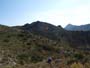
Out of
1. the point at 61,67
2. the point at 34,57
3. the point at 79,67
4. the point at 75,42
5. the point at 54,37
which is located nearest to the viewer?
the point at 79,67

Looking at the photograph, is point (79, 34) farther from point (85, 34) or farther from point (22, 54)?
point (22, 54)

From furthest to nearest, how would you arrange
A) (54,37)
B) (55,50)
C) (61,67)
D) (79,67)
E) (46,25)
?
(46,25)
(54,37)
(55,50)
(61,67)
(79,67)

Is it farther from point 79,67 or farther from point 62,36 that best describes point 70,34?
point 79,67

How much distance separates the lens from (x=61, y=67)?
26.1ft

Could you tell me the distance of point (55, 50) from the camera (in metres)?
37.5

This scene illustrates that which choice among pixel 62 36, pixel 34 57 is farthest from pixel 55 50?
pixel 62 36

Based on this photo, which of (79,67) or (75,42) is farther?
(75,42)

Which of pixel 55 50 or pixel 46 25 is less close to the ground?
pixel 46 25

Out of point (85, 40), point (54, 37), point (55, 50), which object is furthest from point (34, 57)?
point (85, 40)

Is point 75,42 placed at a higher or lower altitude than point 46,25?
lower

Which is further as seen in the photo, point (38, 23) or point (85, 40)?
point (38, 23)

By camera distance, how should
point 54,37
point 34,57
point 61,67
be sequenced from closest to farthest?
point 61,67
point 34,57
point 54,37

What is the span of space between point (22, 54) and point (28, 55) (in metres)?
0.82

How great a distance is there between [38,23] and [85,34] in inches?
810
